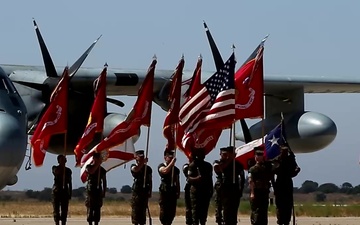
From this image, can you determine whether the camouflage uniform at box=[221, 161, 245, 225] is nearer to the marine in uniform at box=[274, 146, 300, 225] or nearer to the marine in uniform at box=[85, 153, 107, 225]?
the marine in uniform at box=[274, 146, 300, 225]

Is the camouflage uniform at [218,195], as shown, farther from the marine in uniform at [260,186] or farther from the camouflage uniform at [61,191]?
the camouflage uniform at [61,191]

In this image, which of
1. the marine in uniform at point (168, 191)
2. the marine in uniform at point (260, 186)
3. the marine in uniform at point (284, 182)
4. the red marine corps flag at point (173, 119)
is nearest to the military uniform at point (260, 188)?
the marine in uniform at point (260, 186)

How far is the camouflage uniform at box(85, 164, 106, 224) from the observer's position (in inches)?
830

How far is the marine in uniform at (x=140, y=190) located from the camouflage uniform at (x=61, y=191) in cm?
145

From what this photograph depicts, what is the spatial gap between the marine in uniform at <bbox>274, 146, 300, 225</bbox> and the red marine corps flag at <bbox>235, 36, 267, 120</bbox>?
1036mm

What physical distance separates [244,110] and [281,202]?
6.61 feet

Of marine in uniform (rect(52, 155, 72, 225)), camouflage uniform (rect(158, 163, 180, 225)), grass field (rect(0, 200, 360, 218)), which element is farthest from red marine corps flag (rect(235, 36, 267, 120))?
grass field (rect(0, 200, 360, 218))

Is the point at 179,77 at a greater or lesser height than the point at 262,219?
greater

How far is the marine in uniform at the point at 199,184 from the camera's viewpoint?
1941cm

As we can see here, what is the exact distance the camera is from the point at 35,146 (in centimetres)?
2158

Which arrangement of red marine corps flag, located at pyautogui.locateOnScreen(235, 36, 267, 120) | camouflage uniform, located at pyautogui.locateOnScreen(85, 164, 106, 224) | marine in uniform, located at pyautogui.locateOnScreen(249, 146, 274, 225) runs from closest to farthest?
marine in uniform, located at pyautogui.locateOnScreen(249, 146, 274, 225) < red marine corps flag, located at pyautogui.locateOnScreen(235, 36, 267, 120) < camouflage uniform, located at pyautogui.locateOnScreen(85, 164, 106, 224)

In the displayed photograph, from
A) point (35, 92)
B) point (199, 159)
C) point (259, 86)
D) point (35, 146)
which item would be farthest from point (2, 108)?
point (35, 92)

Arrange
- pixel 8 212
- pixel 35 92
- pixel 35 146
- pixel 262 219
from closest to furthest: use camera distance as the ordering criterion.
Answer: pixel 262 219, pixel 35 146, pixel 35 92, pixel 8 212

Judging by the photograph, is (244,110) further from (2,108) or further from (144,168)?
(2,108)
